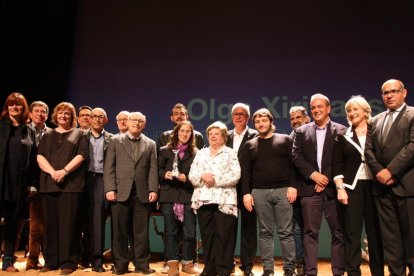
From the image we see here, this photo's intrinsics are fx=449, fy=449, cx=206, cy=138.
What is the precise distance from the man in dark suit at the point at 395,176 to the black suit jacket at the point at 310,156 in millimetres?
354

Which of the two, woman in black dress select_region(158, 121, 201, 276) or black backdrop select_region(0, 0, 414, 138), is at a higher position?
black backdrop select_region(0, 0, 414, 138)

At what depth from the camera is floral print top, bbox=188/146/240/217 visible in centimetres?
404

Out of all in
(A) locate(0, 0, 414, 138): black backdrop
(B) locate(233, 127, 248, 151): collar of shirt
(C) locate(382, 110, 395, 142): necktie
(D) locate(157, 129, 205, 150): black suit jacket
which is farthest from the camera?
(A) locate(0, 0, 414, 138): black backdrop

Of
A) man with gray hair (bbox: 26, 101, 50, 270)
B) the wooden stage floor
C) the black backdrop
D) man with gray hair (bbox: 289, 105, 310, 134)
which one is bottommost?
the wooden stage floor

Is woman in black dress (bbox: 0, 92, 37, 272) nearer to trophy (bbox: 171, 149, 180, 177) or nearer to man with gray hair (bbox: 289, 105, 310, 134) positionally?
trophy (bbox: 171, 149, 180, 177)

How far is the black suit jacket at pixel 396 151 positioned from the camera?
3555mm

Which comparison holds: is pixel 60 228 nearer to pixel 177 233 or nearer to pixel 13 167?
pixel 13 167

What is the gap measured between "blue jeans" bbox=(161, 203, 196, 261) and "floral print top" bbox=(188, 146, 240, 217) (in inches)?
12.3

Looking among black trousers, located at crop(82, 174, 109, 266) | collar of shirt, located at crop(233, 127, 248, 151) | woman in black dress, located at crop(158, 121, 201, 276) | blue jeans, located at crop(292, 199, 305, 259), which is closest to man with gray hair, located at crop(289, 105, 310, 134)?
collar of shirt, located at crop(233, 127, 248, 151)

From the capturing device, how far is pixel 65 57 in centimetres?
703

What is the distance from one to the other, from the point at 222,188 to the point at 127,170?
1.01 meters

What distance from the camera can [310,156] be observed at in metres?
4.08

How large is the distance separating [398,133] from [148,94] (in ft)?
13.0

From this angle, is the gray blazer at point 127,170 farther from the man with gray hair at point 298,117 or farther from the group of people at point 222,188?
the man with gray hair at point 298,117
